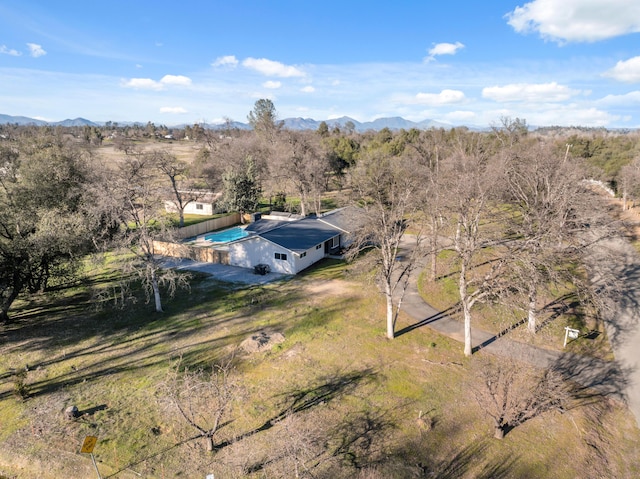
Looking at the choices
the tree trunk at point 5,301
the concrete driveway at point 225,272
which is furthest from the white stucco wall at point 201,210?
the tree trunk at point 5,301

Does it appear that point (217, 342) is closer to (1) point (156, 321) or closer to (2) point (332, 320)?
(1) point (156, 321)

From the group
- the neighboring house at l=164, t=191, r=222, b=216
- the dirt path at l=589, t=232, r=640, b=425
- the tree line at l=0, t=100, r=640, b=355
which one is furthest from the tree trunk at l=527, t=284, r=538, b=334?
the neighboring house at l=164, t=191, r=222, b=216

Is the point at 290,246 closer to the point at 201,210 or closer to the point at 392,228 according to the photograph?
the point at 392,228

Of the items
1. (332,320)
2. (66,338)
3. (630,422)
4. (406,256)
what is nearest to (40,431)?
(66,338)

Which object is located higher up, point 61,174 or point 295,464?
point 61,174

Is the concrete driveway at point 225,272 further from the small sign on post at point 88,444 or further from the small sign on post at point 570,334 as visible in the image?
the small sign on post at point 570,334

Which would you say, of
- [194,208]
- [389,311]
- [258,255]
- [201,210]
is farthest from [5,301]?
[194,208]

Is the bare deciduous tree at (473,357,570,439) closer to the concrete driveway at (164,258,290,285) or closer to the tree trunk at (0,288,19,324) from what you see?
the concrete driveway at (164,258,290,285)
